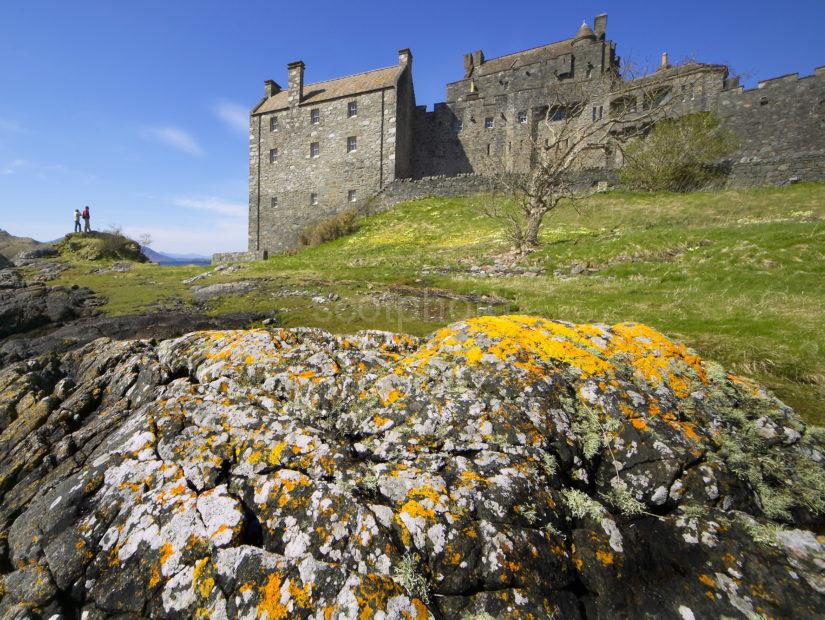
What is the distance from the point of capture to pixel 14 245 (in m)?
45.7

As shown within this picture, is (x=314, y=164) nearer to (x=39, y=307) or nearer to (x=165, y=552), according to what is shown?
(x=39, y=307)

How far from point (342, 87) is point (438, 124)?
13171 mm

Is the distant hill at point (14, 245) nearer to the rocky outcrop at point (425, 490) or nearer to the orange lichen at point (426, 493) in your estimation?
the rocky outcrop at point (425, 490)

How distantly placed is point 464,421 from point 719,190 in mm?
36058

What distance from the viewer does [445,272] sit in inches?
744

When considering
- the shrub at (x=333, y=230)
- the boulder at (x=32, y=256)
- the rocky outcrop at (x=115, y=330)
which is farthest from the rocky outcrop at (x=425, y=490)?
the boulder at (x=32, y=256)

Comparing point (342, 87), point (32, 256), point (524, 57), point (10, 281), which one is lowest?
point (10, 281)

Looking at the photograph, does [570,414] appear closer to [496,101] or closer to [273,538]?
[273,538]

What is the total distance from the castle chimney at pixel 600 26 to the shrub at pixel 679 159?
71.4ft

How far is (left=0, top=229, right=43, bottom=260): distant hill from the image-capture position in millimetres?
42812

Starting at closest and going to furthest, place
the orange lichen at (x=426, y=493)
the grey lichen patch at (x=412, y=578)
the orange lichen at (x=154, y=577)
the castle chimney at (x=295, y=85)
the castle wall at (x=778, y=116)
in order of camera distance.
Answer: the grey lichen patch at (x=412, y=578), the orange lichen at (x=154, y=577), the orange lichen at (x=426, y=493), the castle wall at (x=778, y=116), the castle chimney at (x=295, y=85)

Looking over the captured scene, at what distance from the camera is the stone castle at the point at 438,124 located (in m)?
36.9

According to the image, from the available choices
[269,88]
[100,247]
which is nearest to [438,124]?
[269,88]

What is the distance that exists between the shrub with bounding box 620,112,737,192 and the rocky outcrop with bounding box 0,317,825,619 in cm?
3224
